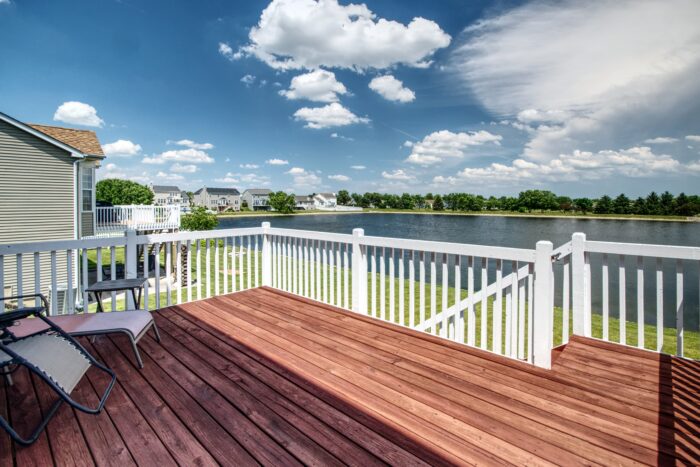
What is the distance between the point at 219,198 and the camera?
90875mm

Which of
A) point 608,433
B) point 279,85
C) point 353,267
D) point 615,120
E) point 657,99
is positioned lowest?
point 608,433

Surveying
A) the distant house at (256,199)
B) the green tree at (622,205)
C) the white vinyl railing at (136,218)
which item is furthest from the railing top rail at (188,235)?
the distant house at (256,199)

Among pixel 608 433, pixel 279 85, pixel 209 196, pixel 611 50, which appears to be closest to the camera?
pixel 608 433

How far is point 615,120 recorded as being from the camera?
3117cm

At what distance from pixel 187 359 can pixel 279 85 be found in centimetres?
3208

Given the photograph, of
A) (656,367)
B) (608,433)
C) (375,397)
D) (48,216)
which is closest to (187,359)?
(375,397)

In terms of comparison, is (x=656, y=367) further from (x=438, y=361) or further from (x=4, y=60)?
(x=4, y=60)

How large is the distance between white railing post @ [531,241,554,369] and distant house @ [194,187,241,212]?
91.1m

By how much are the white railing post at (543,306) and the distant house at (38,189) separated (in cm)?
1322

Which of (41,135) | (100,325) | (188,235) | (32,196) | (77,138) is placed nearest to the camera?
(100,325)

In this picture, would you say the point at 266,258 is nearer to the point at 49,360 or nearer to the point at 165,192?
the point at 49,360

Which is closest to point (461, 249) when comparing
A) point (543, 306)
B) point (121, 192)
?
point (543, 306)

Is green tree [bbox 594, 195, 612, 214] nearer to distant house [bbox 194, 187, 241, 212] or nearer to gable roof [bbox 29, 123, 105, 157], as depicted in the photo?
gable roof [bbox 29, 123, 105, 157]

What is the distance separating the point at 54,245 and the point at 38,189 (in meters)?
10.3
